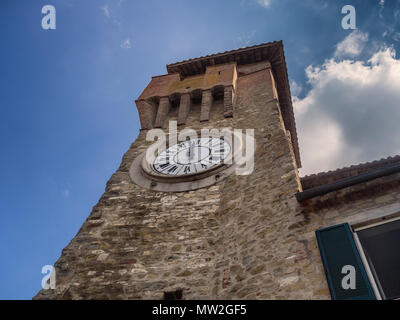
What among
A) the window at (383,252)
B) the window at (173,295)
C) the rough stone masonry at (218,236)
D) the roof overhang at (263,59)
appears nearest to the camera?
the window at (383,252)

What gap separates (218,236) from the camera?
638 centimetres

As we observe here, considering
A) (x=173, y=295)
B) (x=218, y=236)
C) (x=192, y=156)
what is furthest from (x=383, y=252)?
(x=192, y=156)

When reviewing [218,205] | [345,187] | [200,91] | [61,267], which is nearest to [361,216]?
[345,187]

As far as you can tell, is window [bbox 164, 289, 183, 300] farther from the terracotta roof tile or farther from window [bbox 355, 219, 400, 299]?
the terracotta roof tile

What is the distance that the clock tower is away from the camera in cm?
555

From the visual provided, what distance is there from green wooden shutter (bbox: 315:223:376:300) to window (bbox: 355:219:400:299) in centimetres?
14

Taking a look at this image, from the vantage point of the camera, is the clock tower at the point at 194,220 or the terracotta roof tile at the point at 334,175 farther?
the terracotta roof tile at the point at 334,175

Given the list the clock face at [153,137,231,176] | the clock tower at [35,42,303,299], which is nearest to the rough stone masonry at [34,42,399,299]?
the clock tower at [35,42,303,299]

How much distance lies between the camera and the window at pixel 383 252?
4828 mm

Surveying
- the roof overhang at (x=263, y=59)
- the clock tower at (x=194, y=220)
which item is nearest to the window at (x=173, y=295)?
the clock tower at (x=194, y=220)

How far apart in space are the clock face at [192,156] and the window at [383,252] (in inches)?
135

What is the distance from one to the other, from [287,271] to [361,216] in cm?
120

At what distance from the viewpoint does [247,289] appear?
5.04 m

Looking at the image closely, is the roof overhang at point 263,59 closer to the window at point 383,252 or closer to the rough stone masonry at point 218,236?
the rough stone masonry at point 218,236
